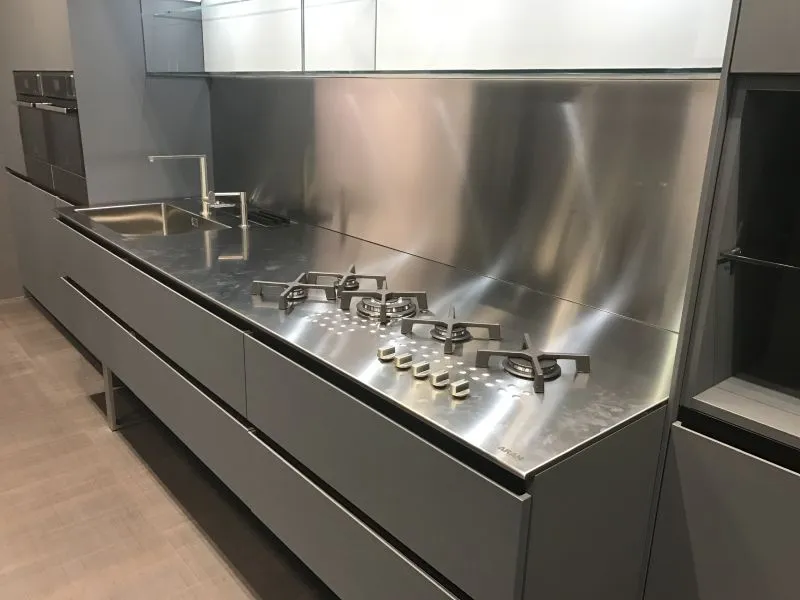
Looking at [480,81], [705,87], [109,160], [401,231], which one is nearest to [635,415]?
[705,87]

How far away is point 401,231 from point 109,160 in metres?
1.58

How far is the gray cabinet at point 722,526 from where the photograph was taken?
4.02 feet

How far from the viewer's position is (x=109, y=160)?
10.3 feet

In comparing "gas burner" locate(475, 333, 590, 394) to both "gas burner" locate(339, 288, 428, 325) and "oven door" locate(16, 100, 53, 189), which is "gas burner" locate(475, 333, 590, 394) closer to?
"gas burner" locate(339, 288, 428, 325)

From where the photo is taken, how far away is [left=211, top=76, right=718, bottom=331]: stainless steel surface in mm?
1638

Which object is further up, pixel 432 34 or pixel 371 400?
pixel 432 34

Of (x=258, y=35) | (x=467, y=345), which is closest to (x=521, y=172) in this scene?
(x=467, y=345)

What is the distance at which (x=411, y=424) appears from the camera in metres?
1.27

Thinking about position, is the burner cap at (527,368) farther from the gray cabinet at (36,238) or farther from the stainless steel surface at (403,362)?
the gray cabinet at (36,238)

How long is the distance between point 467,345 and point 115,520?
1.48 metres

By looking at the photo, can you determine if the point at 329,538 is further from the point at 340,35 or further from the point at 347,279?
the point at 340,35

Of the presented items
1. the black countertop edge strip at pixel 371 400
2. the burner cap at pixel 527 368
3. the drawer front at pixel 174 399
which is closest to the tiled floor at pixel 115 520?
the drawer front at pixel 174 399

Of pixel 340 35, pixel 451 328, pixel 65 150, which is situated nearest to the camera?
pixel 451 328

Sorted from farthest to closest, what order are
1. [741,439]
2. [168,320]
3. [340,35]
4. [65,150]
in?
[65,150] < [340,35] < [168,320] < [741,439]
